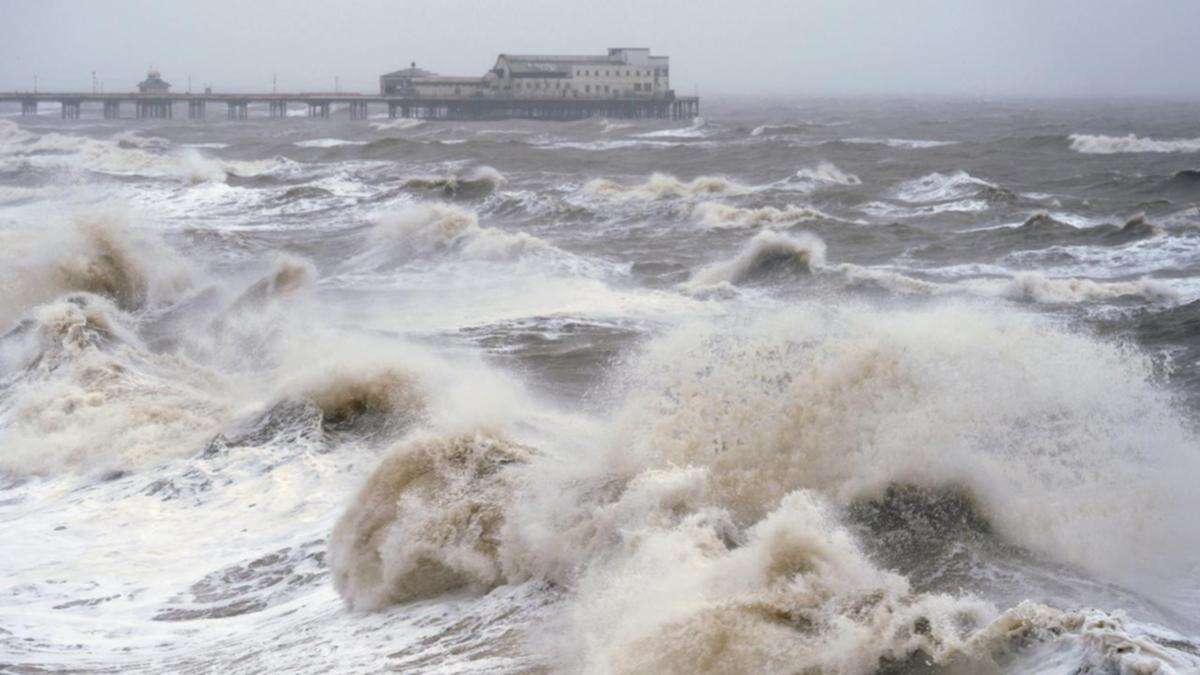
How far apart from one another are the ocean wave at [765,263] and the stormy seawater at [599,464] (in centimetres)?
9

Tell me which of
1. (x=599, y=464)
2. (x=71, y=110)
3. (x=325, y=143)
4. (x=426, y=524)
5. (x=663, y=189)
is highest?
(x=71, y=110)

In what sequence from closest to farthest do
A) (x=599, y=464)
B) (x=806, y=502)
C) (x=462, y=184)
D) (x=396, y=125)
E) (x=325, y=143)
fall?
1. (x=806, y=502)
2. (x=599, y=464)
3. (x=462, y=184)
4. (x=325, y=143)
5. (x=396, y=125)

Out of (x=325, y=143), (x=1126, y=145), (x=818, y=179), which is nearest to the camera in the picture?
(x=818, y=179)

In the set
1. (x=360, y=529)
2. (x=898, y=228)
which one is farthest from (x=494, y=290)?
(x=360, y=529)

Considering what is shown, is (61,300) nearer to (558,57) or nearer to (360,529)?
(360,529)

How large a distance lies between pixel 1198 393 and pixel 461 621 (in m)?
7.15

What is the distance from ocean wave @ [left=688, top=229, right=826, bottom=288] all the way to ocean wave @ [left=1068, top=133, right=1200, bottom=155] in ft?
81.4

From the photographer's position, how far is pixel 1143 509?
287 inches

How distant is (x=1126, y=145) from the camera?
1730 inches

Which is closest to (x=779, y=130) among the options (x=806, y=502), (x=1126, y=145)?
(x=1126, y=145)

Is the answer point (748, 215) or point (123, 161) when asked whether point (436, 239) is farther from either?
point (123, 161)

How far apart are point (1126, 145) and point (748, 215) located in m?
23.4

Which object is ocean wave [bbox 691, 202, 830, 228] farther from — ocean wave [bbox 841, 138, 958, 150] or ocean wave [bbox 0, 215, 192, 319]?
ocean wave [bbox 841, 138, 958, 150]

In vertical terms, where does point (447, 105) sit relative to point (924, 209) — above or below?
above
